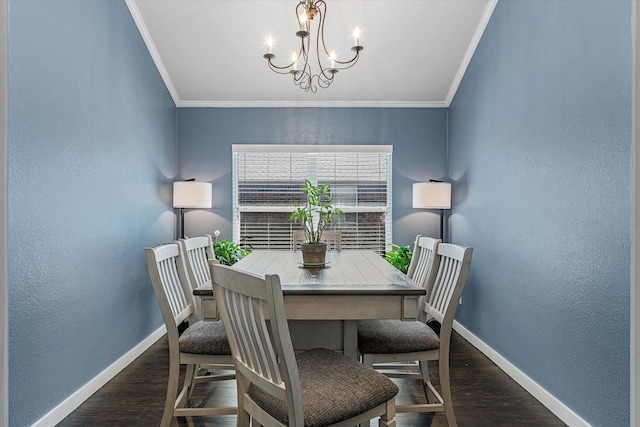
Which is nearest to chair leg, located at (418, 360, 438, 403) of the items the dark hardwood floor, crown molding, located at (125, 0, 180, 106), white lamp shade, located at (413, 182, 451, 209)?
the dark hardwood floor

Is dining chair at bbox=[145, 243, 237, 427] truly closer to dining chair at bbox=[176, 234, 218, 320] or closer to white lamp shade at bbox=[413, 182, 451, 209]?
dining chair at bbox=[176, 234, 218, 320]

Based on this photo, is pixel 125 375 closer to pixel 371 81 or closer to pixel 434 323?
pixel 434 323

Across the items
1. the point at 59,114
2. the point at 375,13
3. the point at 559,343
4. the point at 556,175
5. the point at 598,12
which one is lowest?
the point at 559,343

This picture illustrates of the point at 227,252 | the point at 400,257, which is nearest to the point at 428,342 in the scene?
the point at 400,257

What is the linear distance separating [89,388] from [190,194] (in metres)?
1.90

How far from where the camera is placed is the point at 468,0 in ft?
10.6

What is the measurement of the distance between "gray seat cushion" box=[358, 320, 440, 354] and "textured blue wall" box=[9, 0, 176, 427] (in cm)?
161

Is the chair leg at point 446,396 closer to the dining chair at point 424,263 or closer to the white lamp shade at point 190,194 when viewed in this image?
the dining chair at point 424,263

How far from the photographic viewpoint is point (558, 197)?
2.36 meters

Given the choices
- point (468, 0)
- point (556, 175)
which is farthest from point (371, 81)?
point (556, 175)

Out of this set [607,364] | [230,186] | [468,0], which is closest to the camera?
[607,364]

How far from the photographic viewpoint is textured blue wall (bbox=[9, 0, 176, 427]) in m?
2.00

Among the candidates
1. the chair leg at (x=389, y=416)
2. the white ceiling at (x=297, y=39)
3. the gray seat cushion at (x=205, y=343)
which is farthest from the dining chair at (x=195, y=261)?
the white ceiling at (x=297, y=39)

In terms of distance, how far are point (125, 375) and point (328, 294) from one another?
1.95 meters
